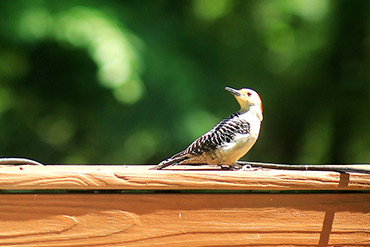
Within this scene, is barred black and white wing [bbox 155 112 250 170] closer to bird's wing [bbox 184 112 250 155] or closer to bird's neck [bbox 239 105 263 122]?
bird's wing [bbox 184 112 250 155]

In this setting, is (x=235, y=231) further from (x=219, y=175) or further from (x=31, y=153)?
(x=31, y=153)

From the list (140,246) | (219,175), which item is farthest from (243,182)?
(140,246)

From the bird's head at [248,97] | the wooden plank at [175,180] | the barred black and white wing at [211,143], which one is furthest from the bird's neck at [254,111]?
the wooden plank at [175,180]

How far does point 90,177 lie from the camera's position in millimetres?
1277

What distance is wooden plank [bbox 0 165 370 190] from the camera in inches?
50.3

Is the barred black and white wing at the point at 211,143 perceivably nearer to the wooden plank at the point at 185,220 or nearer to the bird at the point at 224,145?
the bird at the point at 224,145

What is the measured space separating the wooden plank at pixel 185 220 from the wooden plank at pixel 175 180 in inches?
1.2

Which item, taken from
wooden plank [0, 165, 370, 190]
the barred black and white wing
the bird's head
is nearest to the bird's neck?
the bird's head

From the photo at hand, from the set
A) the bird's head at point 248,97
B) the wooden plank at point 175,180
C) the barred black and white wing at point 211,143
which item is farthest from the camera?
the bird's head at point 248,97

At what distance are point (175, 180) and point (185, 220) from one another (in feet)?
0.34

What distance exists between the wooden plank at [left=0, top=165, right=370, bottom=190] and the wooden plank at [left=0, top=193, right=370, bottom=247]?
31 millimetres

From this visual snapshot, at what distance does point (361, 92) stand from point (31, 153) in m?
2.90

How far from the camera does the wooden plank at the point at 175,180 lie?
1.28 meters

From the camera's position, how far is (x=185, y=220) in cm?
133
